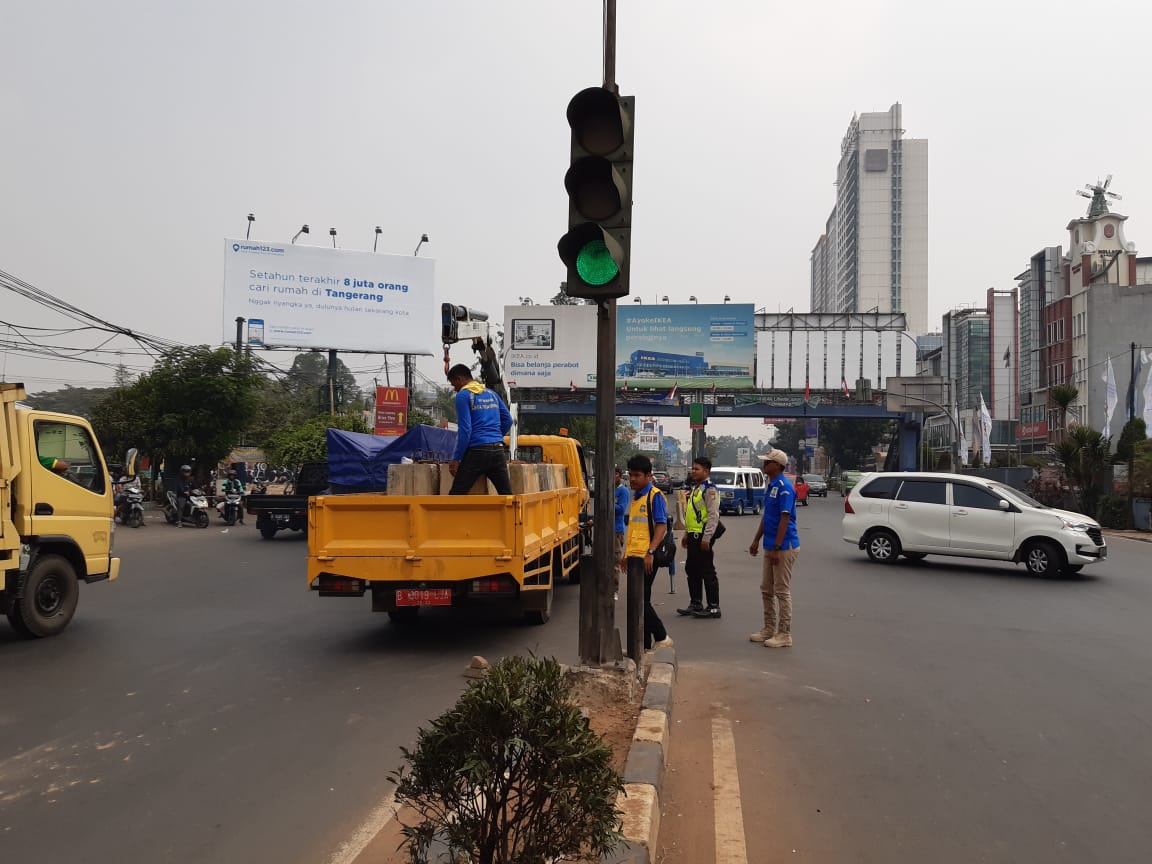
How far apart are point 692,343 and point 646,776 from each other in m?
38.2

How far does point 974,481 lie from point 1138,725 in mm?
9253

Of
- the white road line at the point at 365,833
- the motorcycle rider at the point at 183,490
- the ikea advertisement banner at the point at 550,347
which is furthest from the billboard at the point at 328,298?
the white road line at the point at 365,833

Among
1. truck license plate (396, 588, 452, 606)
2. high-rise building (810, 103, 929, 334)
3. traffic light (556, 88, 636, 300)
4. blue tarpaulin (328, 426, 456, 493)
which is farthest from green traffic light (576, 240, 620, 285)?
high-rise building (810, 103, 929, 334)

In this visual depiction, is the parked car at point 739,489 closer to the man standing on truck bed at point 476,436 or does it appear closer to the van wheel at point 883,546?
the van wheel at point 883,546

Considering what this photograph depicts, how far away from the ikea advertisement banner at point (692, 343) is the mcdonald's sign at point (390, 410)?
13677 mm

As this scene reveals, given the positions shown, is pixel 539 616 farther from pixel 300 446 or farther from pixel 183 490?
pixel 300 446

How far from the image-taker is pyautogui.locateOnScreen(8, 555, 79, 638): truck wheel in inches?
318

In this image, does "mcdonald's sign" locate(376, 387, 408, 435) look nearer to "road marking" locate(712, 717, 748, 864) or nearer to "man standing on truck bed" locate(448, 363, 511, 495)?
"man standing on truck bed" locate(448, 363, 511, 495)

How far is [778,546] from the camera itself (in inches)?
311

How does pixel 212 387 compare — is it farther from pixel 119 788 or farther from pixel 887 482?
pixel 119 788

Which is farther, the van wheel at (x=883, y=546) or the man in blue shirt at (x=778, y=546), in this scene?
the van wheel at (x=883, y=546)

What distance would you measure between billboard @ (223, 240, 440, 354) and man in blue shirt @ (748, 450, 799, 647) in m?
29.8

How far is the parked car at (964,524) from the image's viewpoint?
13.4 metres

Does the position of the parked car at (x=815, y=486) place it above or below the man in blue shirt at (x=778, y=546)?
below
